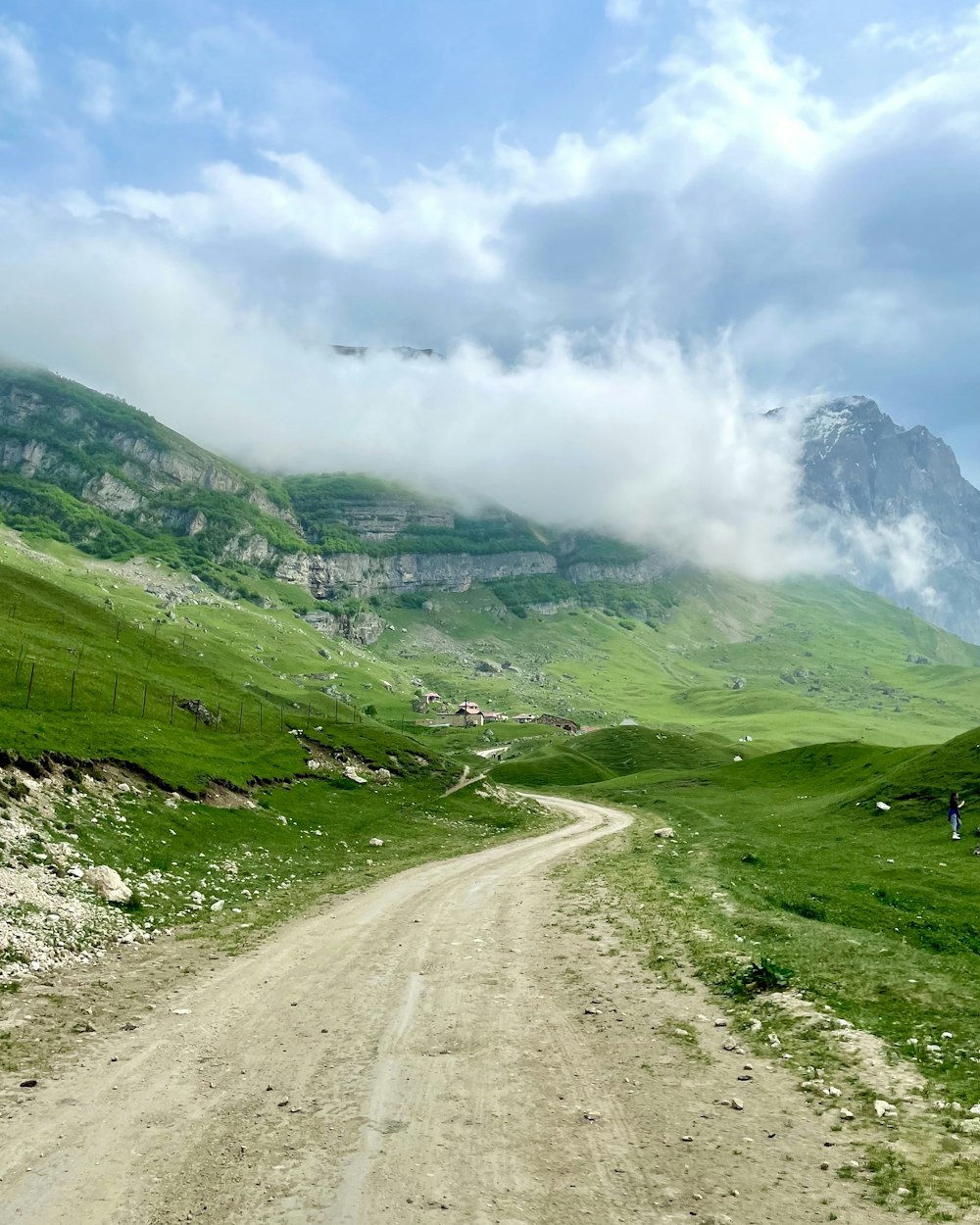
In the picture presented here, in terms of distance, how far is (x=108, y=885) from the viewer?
90.2ft

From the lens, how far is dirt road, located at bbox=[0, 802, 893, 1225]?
9492mm

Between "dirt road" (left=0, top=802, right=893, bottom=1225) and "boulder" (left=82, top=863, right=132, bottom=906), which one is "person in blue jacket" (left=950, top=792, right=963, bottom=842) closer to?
"dirt road" (left=0, top=802, right=893, bottom=1225)

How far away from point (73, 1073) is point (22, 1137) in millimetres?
Answer: 2674

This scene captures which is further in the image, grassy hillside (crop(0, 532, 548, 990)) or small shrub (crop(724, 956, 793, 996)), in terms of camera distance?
grassy hillside (crop(0, 532, 548, 990))

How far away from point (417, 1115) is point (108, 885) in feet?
68.3

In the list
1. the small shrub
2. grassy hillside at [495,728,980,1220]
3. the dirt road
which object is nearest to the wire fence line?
the dirt road

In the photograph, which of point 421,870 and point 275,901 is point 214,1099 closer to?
point 275,901

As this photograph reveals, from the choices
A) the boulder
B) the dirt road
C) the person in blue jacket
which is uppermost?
the person in blue jacket

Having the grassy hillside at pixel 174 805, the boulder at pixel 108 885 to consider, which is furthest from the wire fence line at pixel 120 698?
the boulder at pixel 108 885

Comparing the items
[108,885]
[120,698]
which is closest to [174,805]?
[108,885]

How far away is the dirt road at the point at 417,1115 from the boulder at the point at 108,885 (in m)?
8.75

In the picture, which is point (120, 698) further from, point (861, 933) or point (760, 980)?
point (760, 980)

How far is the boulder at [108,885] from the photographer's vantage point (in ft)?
88.4

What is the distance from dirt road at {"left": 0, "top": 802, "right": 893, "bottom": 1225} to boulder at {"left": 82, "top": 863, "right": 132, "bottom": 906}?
344 inches
